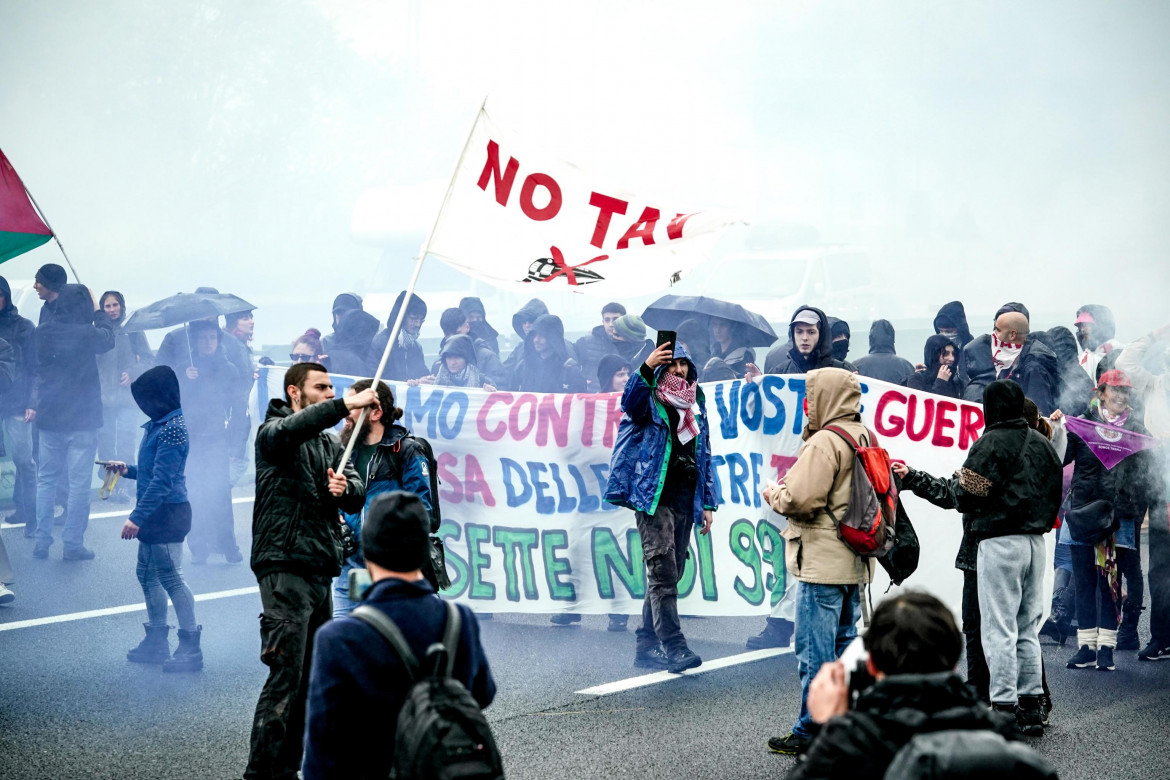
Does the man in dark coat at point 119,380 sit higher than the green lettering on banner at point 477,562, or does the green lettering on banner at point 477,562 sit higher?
the man in dark coat at point 119,380

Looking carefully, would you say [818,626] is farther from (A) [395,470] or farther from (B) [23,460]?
(B) [23,460]

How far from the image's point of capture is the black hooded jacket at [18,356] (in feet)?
35.1

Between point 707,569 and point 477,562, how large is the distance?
145cm

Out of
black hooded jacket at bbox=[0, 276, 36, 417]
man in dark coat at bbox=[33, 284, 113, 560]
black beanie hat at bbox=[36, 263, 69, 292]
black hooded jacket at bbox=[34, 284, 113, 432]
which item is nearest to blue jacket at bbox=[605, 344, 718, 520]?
man in dark coat at bbox=[33, 284, 113, 560]

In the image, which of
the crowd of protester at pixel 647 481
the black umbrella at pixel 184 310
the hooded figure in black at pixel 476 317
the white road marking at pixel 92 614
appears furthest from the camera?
the hooded figure in black at pixel 476 317

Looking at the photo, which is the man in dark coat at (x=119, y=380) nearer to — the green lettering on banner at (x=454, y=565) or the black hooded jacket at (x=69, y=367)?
the black hooded jacket at (x=69, y=367)

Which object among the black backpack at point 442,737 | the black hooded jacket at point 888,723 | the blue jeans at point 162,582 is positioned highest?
the black hooded jacket at point 888,723

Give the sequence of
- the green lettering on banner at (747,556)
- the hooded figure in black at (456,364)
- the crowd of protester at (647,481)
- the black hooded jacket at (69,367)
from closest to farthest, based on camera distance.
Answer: the crowd of protester at (647,481)
the green lettering on banner at (747,556)
the black hooded jacket at (69,367)
the hooded figure in black at (456,364)

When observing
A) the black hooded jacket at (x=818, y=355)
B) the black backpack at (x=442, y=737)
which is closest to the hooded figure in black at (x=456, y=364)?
the black hooded jacket at (x=818, y=355)

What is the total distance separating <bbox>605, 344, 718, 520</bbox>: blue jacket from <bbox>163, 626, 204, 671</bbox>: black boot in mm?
2415

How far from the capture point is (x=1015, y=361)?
28.1 feet

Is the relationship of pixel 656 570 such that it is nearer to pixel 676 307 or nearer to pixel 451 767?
pixel 451 767

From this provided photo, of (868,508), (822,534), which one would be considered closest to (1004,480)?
(868,508)

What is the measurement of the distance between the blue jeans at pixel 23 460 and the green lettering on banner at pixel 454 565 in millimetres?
5008
